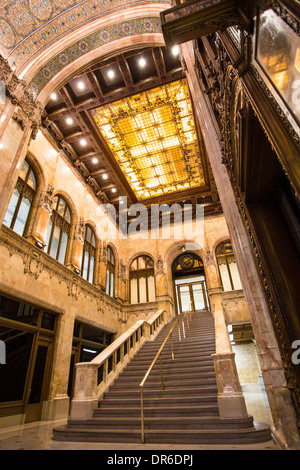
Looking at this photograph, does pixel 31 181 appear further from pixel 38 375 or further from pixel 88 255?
pixel 38 375

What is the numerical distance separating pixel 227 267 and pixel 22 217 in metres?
11.3

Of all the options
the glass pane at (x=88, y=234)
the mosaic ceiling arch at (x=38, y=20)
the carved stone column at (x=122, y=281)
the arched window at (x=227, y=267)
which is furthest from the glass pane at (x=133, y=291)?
the mosaic ceiling arch at (x=38, y=20)

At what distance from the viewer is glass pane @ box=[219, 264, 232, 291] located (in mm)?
14448

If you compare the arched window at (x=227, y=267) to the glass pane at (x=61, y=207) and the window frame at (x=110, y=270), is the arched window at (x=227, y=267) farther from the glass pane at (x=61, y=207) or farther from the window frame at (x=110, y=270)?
the glass pane at (x=61, y=207)

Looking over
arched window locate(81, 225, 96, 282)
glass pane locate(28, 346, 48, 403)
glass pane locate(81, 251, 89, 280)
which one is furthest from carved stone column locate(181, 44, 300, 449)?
arched window locate(81, 225, 96, 282)

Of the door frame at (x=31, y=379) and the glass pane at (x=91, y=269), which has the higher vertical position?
the glass pane at (x=91, y=269)

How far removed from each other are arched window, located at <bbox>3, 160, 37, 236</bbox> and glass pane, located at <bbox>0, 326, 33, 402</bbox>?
127 inches

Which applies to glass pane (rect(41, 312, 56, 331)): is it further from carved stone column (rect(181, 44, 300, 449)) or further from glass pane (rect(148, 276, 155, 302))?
glass pane (rect(148, 276, 155, 302))

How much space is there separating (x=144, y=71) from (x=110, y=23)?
2.03 metres

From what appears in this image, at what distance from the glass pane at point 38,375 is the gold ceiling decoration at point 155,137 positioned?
30.3 feet

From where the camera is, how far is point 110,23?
8102 millimetres

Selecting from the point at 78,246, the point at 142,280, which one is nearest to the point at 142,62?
the point at 78,246

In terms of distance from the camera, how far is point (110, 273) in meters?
15.0

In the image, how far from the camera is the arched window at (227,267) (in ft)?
47.4
